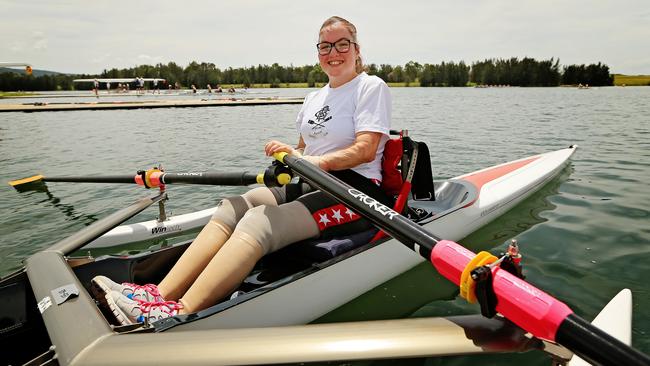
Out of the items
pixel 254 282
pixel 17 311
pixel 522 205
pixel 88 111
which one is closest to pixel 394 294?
pixel 254 282

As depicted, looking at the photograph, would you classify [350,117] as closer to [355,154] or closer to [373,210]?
[355,154]

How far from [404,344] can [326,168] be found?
1441 mm

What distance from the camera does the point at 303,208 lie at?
267 cm

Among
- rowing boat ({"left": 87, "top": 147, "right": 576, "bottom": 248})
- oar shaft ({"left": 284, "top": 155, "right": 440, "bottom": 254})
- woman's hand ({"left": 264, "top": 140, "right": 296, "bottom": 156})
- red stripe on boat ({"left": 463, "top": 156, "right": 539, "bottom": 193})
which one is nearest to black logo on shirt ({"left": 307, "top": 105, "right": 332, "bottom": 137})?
woman's hand ({"left": 264, "top": 140, "right": 296, "bottom": 156})

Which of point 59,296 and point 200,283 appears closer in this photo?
point 59,296

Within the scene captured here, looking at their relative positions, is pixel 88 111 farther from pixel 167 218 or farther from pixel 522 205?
pixel 522 205

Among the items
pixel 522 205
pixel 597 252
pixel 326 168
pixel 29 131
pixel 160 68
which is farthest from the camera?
pixel 160 68

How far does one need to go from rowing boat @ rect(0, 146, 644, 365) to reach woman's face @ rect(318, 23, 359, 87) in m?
1.35

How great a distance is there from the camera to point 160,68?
83688 millimetres

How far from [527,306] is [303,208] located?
1565mm

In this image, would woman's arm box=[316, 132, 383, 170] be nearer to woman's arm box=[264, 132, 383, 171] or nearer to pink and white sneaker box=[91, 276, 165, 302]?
woman's arm box=[264, 132, 383, 171]

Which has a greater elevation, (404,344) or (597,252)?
(404,344)

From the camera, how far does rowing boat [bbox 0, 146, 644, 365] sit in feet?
5.16

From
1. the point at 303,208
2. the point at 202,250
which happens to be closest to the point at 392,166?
the point at 303,208
